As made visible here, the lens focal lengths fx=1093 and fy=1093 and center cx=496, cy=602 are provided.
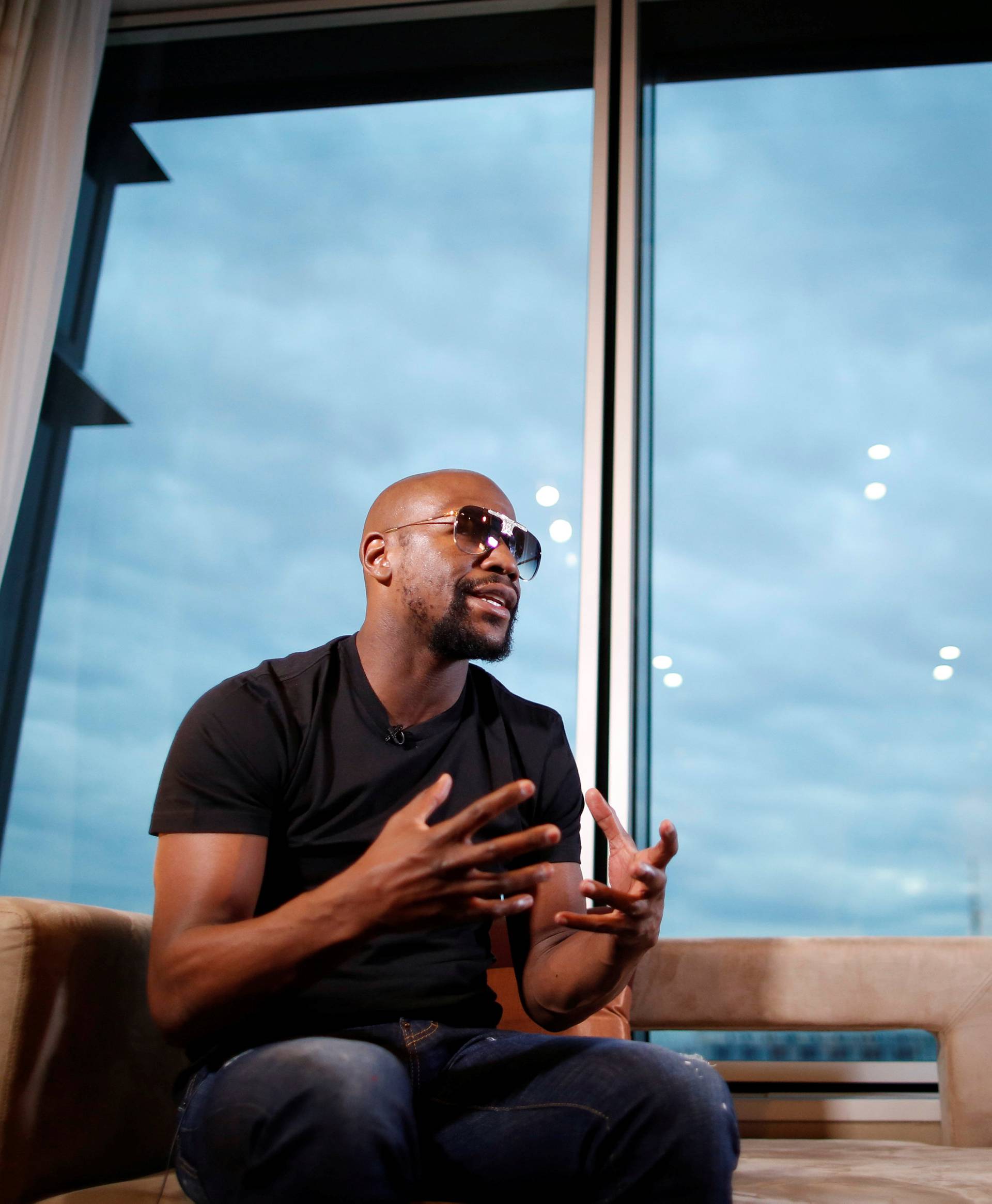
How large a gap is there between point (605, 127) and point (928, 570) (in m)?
1.44

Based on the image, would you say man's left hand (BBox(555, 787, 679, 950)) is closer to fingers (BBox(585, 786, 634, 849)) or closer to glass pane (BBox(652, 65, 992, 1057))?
fingers (BBox(585, 786, 634, 849))

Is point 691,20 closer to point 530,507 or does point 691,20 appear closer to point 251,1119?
point 530,507

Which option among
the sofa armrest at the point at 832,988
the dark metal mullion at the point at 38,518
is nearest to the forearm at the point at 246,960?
the sofa armrest at the point at 832,988

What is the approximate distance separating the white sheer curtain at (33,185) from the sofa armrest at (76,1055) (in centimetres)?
147

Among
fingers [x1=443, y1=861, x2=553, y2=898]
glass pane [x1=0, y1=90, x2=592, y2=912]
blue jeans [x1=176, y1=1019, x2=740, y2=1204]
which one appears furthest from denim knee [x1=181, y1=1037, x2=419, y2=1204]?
glass pane [x1=0, y1=90, x2=592, y2=912]

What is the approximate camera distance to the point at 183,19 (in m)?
3.29

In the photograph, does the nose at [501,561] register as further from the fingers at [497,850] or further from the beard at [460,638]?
the fingers at [497,850]

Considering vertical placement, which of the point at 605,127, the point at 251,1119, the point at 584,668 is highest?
the point at 605,127

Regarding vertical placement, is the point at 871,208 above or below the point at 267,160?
below

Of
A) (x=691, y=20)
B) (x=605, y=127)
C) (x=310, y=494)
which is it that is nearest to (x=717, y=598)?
(x=310, y=494)

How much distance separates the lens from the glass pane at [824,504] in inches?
96.0

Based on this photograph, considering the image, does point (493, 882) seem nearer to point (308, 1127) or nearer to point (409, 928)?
point (409, 928)

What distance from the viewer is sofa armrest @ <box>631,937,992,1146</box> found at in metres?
1.93

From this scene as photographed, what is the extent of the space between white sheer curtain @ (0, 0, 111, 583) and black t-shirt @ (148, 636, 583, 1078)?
1488mm
